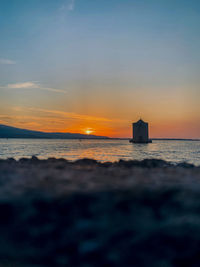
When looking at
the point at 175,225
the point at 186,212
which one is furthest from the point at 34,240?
the point at 186,212

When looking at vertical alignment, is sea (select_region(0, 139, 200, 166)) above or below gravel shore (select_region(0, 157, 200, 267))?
below

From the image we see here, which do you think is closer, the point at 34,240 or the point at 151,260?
the point at 151,260

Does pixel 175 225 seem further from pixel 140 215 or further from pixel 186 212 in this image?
pixel 140 215

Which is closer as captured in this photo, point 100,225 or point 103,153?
point 100,225

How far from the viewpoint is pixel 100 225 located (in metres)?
3.49

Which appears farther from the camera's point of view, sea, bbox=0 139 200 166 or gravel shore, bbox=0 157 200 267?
sea, bbox=0 139 200 166

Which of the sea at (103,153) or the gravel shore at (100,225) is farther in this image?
the sea at (103,153)

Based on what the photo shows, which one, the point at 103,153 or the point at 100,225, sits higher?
the point at 100,225

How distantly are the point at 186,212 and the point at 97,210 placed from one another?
1.65 meters

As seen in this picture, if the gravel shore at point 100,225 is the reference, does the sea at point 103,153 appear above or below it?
below

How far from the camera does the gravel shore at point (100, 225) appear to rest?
3.16m

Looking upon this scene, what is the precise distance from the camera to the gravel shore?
3.16 m

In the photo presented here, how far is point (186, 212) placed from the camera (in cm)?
363

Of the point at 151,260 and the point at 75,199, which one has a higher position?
the point at 75,199
